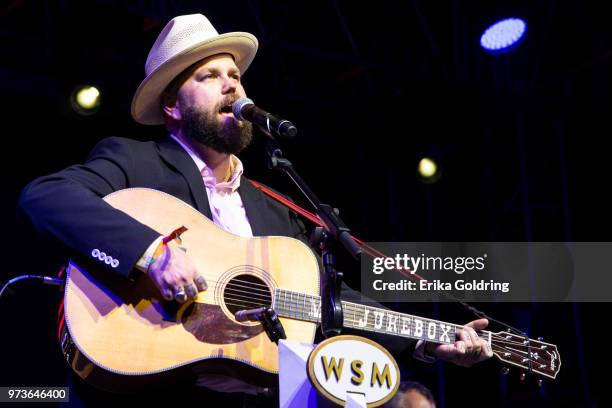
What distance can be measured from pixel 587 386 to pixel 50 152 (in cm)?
554

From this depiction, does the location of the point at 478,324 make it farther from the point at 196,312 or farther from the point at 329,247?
the point at 196,312

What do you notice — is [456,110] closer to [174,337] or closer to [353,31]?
[353,31]

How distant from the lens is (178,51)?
368cm

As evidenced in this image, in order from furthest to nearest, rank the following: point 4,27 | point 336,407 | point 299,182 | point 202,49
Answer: point 4,27 < point 202,49 < point 299,182 < point 336,407

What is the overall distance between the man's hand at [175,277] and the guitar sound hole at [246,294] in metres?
0.22

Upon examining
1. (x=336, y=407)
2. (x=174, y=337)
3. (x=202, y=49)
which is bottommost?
(x=336, y=407)

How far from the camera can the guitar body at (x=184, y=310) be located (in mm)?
2709

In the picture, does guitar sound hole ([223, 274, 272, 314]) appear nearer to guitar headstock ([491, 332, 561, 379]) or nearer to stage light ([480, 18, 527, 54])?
guitar headstock ([491, 332, 561, 379])

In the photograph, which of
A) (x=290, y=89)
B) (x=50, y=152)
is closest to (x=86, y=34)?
(x=50, y=152)

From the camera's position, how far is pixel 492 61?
7.34 m

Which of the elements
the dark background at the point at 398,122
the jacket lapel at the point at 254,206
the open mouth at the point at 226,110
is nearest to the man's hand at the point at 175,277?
the jacket lapel at the point at 254,206

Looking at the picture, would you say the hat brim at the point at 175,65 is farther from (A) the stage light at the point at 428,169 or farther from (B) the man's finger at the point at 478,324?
(A) the stage light at the point at 428,169

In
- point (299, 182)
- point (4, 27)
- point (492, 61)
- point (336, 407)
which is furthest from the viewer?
point (492, 61)

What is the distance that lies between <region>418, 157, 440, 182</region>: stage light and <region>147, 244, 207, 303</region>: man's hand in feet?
18.3
